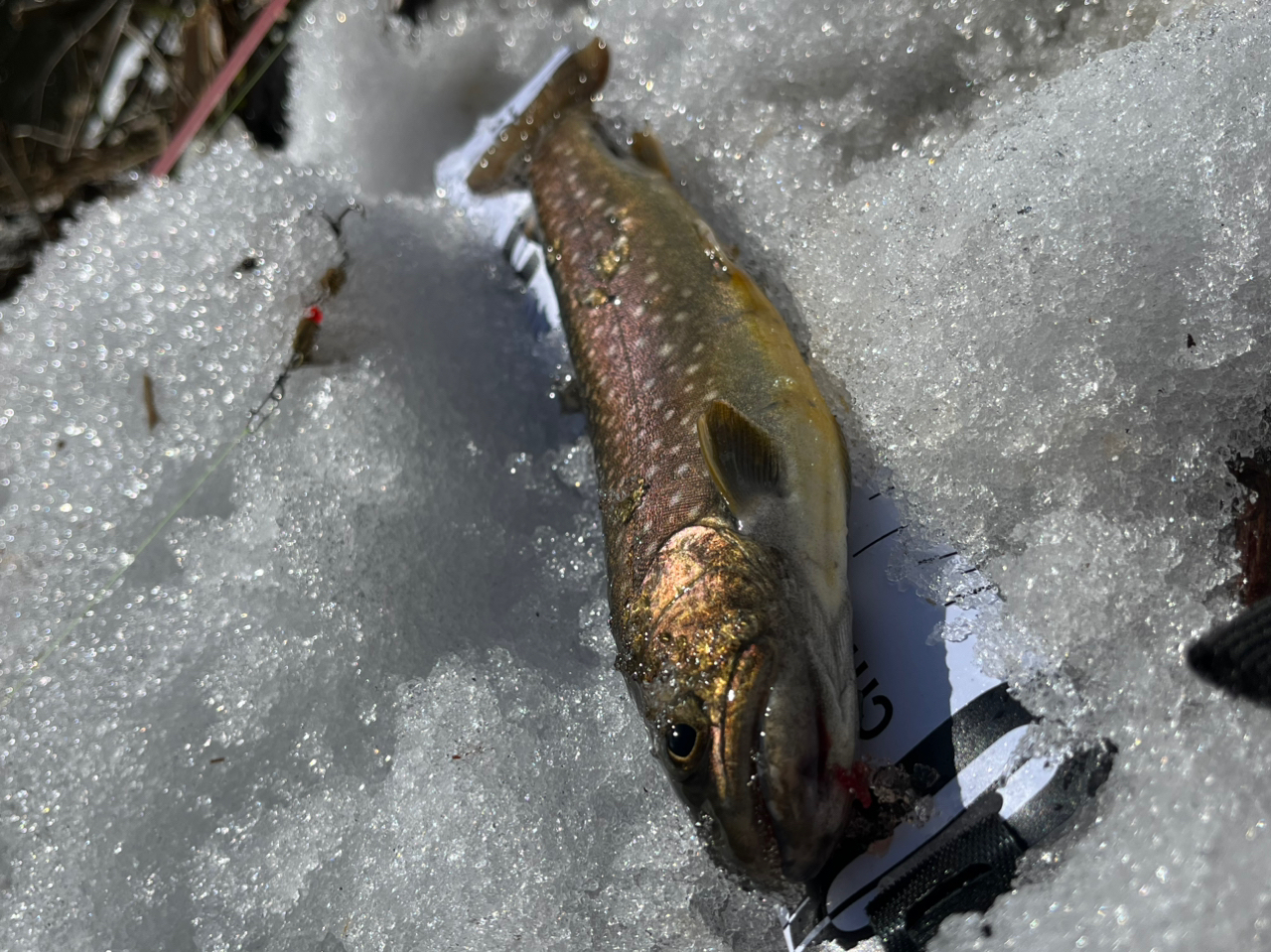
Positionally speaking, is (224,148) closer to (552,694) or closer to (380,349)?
(380,349)

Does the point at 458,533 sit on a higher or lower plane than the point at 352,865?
higher

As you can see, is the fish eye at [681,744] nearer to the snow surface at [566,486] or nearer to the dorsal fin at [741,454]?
the snow surface at [566,486]

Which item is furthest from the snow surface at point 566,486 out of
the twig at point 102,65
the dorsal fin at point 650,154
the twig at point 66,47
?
the twig at point 66,47

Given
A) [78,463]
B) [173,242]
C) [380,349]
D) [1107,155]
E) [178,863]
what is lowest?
[178,863]

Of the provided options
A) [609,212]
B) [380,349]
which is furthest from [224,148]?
[609,212]

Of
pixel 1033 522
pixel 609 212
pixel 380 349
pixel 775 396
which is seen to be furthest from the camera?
pixel 380 349

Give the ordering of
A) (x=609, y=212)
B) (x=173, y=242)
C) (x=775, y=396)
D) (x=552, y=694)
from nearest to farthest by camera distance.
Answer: (x=775, y=396) → (x=552, y=694) → (x=609, y=212) → (x=173, y=242)

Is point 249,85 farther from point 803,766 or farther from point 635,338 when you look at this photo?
point 803,766
